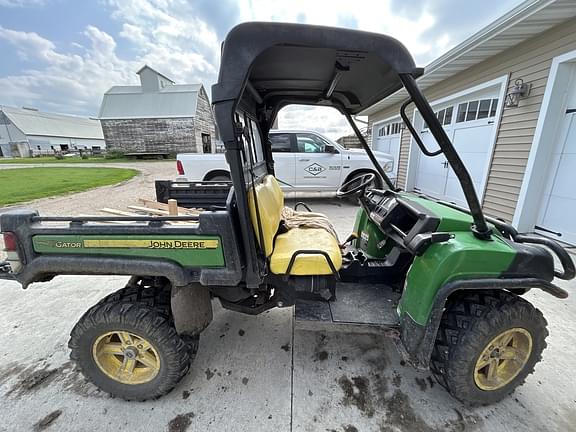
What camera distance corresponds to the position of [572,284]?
10.2ft

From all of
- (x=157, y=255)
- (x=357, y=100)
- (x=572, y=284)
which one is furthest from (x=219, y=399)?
(x=572, y=284)

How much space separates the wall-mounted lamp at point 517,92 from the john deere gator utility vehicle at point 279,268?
421 centimetres

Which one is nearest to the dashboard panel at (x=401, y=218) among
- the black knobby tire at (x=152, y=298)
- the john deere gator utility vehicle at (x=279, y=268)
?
the john deere gator utility vehicle at (x=279, y=268)

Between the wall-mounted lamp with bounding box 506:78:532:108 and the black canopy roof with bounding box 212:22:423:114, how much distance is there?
13.1 ft

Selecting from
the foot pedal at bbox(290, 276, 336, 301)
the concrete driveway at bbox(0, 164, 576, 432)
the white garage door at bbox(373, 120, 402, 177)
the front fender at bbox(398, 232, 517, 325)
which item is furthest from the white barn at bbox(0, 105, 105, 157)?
the front fender at bbox(398, 232, 517, 325)

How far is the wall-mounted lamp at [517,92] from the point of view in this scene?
445 cm

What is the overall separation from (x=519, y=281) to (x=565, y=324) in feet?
5.51

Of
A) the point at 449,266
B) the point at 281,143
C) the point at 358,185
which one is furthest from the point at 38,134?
the point at 449,266

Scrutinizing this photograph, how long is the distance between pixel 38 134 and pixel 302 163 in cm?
5264

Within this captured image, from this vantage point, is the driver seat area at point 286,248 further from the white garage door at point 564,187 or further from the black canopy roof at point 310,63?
the white garage door at point 564,187

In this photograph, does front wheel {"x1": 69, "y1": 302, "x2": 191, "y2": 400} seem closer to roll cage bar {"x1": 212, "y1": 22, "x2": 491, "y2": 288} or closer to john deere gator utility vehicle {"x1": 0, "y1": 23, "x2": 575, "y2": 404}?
john deere gator utility vehicle {"x1": 0, "y1": 23, "x2": 575, "y2": 404}

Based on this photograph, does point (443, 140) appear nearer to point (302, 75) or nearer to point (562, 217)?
point (302, 75)

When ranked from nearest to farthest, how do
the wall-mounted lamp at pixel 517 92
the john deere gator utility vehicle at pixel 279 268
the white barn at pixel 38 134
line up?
the john deere gator utility vehicle at pixel 279 268, the wall-mounted lamp at pixel 517 92, the white barn at pixel 38 134

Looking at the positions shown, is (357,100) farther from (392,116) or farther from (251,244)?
(392,116)
